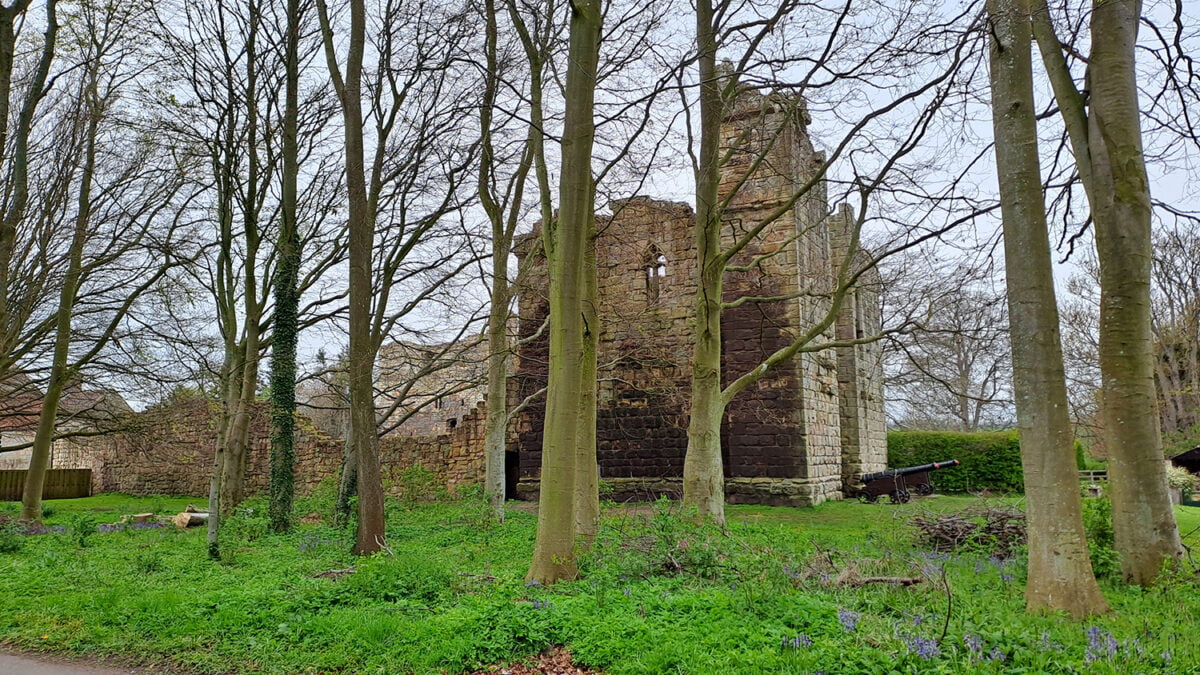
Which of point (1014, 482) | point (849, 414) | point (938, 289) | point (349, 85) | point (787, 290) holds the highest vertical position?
point (349, 85)

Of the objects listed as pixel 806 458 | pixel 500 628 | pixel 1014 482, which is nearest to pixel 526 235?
pixel 806 458

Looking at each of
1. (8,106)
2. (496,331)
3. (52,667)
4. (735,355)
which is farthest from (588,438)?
(735,355)

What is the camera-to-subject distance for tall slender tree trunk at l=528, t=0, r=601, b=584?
625 centimetres

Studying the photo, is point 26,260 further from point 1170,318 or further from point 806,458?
point 1170,318

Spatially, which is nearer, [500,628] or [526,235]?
[500,628]

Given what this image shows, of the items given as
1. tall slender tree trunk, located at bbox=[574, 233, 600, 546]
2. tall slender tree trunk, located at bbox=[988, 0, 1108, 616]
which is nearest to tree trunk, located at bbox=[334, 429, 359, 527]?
tall slender tree trunk, located at bbox=[574, 233, 600, 546]

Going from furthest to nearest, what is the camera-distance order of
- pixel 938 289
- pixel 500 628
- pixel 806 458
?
pixel 806 458 < pixel 938 289 < pixel 500 628

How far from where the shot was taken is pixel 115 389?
15.3m

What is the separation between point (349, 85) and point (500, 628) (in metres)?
7.47

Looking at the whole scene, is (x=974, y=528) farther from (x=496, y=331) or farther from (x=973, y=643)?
(x=496, y=331)

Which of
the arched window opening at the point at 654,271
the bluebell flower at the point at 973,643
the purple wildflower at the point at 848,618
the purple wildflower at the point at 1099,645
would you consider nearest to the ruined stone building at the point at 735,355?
the arched window opening at the point at 654,271

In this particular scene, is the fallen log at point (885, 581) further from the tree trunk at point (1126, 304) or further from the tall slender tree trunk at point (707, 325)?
the tall slender tree trunk at point (707, 325)

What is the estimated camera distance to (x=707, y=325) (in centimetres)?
1030

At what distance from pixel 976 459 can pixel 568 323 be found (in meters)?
19.1
